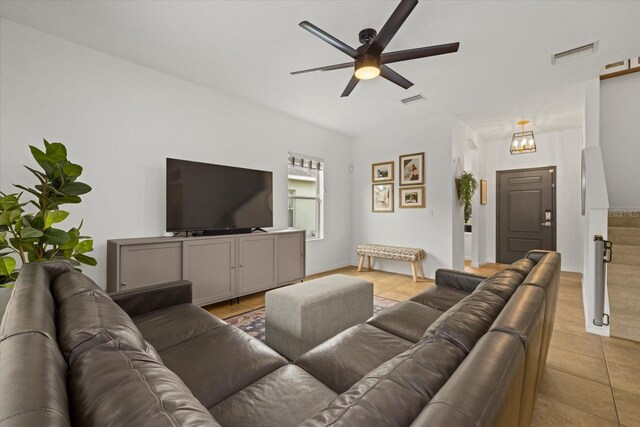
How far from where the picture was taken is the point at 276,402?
3.60 feet

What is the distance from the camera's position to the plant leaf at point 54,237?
2.12 metres

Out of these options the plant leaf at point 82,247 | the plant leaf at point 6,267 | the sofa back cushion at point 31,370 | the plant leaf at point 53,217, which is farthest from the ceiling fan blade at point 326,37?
the plant leaf at point 6,267

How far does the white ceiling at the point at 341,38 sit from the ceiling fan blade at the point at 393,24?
0.98 ft

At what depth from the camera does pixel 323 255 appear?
5477 mm

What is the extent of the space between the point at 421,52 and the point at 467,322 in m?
2.13

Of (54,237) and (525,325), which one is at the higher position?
(54,237)

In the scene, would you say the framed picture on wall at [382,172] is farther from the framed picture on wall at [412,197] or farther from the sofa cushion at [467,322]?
the sofa cushion at [467,322]

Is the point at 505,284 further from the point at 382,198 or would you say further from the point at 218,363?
the point at 382,198

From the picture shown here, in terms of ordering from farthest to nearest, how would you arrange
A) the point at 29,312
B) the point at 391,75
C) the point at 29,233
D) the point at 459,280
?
the point at 391,75 < the point at 459,280 < the point at 29,233 < the point at 29,312

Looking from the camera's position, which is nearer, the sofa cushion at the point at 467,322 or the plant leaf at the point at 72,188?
the sofa cushion at the point at 467,322

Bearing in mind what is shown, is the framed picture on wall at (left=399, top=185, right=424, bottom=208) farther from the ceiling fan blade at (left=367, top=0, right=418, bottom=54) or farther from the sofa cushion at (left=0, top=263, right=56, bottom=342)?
the sofa cushion at (left=0, top=263, right=56, bottom=342)

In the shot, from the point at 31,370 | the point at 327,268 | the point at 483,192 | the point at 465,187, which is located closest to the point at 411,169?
the point at 465,187

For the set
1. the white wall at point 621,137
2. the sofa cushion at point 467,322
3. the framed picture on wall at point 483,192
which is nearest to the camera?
the sofa cushion at point 467,322

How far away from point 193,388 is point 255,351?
35cm
